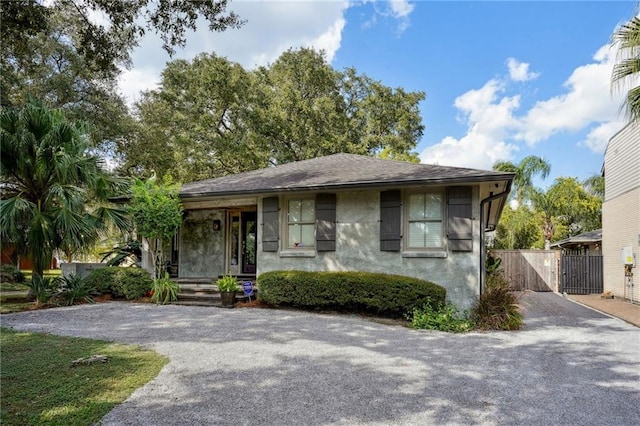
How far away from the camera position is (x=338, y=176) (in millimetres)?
10445

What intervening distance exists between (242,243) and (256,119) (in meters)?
12.7

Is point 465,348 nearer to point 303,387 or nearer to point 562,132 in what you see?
point 303,387

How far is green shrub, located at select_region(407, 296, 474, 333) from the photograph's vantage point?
7.80 m

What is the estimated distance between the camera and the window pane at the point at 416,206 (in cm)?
936

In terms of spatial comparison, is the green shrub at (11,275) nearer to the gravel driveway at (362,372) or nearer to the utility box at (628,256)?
the gravel driveway at (362,372)

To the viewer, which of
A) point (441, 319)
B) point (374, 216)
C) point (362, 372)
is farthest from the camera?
point (374, 216)

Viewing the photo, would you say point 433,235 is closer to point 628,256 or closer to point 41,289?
point 628,256

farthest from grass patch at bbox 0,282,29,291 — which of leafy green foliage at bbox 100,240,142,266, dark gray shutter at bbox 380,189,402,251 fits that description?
dark gray shutter at bbox 380,189,402,251

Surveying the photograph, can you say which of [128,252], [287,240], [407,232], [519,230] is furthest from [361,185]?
[519,230]

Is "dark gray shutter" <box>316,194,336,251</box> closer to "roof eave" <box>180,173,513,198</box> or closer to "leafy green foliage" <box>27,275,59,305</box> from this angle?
"roof eave" <box>180,173,513,198</box>

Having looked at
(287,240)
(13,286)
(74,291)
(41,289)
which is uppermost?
(287,240)

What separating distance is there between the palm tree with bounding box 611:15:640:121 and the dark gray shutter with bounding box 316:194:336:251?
6.53m

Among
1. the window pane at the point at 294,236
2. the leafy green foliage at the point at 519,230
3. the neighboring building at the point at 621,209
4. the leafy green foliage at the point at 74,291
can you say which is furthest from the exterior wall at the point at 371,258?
the leafy green foliage at the point at 519,230

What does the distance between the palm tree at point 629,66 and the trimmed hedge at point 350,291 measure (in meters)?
5.33
